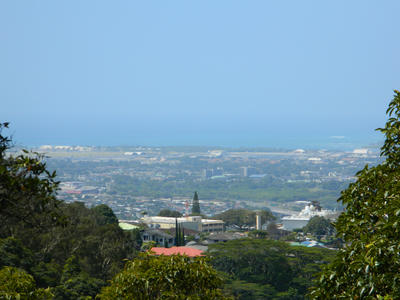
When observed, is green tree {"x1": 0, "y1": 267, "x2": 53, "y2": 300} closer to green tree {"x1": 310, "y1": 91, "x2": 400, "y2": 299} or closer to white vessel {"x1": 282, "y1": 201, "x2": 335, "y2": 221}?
green tree {"x1": 310, "y1": 91, "x2": 400, "y2": 299}

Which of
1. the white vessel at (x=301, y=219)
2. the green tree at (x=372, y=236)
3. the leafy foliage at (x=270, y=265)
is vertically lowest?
the white vessel at (x=301, y=219)

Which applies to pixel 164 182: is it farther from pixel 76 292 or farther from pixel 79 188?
pixel 76 292

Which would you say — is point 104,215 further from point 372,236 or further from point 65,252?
point 372,236

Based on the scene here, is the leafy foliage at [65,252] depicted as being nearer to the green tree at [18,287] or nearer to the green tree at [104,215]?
the green tree at [104,215]

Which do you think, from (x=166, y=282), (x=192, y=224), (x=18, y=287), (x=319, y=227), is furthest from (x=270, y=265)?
(x=18, y=287)

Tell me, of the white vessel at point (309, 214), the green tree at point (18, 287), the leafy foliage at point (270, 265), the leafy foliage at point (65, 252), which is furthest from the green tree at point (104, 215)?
the white vessel at point (309, 214)

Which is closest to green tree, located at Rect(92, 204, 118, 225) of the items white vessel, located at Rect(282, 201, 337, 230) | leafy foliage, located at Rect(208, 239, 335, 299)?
leafy foliage, located at Rect(208, 239, 335, 299)
